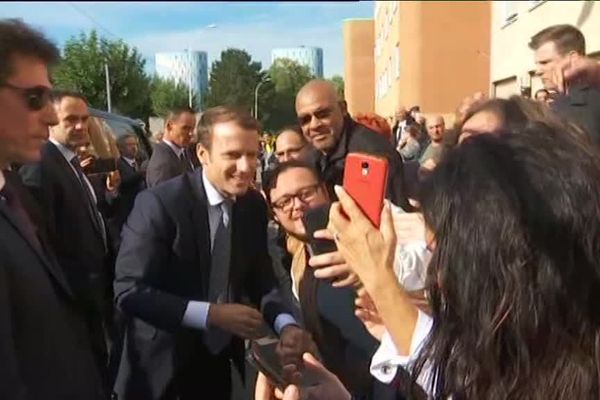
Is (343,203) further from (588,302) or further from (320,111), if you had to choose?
(320,111)

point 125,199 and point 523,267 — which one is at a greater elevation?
point 523,267

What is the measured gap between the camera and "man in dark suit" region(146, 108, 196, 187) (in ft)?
19.7

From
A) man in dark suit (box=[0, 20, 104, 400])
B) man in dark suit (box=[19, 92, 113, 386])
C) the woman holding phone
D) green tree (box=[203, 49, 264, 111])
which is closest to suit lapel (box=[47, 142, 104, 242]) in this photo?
man in dark suit (box=[19, 92, 113, 386])

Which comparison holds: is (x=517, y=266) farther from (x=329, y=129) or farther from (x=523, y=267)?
(x=329, y=129)

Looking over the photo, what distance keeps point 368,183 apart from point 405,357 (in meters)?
0.33

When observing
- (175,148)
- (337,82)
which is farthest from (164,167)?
(337,82)

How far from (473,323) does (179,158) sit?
538 centimetres

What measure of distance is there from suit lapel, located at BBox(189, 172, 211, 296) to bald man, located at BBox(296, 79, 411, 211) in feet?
4.60

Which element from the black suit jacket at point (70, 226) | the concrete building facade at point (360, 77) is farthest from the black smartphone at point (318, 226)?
the concrete building facade at point (360, 77)

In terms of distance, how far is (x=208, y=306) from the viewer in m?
2.47

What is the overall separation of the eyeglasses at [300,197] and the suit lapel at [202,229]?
35cm

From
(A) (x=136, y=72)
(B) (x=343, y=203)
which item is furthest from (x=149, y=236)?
(A) (x=136, y=72)

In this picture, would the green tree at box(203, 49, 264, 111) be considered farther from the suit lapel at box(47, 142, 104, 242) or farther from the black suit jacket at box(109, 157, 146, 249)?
the suit lapel at box(47, 142, 104, 242)

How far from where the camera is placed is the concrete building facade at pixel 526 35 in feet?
31.9
